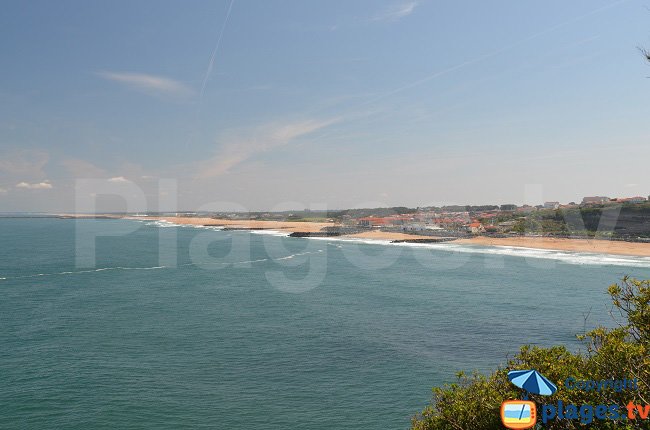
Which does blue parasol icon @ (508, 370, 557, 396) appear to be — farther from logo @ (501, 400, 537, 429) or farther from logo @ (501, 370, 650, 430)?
logo @ (501, 400, 537, 429)

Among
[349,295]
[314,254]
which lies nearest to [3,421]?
[349,295]

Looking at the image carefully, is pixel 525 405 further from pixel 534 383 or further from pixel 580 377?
pixel 580 377

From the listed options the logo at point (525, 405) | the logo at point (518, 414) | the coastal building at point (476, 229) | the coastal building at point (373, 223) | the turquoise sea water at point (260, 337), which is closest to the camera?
the logo at point (525, 405)

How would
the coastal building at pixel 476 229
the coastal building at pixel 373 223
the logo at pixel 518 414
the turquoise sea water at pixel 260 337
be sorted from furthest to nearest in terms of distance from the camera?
the coastal building at pixel 373 223 → the coastal building at pixel 476 229 → the turquoise sea water at pixel 260 337 → the logo at pixel 518 414

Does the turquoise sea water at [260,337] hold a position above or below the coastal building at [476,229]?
below

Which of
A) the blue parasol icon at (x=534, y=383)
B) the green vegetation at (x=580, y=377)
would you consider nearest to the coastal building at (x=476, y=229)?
the green vegetation at (x=580, y=377)

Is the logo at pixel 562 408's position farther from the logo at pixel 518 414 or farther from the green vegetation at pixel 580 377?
the green vegetation at pixel 580 377

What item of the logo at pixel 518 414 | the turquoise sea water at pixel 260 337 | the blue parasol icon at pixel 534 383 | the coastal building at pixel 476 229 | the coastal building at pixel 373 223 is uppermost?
the coastal building at pixel 373 223
